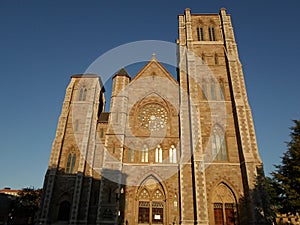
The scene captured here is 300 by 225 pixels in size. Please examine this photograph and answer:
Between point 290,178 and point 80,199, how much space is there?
1803 cm

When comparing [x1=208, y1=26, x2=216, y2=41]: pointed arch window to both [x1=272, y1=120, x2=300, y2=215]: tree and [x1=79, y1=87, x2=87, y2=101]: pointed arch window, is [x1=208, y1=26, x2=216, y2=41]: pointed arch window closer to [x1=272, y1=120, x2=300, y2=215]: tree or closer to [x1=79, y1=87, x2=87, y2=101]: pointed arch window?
[x1=272, y1=120, x2=300, y2=215]: tree

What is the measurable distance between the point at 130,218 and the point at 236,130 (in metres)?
12.8

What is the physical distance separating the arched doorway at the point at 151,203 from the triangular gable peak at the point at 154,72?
11772 mm

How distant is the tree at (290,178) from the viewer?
1687 centimetres

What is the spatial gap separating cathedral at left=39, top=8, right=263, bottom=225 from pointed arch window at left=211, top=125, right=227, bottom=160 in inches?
3.7

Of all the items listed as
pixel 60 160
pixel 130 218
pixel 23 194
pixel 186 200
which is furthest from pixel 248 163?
pixel 23 194

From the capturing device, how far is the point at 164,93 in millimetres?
26641

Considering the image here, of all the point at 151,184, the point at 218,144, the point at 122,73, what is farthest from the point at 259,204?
the point at 122,73

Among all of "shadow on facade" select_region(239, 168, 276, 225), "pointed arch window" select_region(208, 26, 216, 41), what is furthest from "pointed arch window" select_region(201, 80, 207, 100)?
"shadow on facade" select_region(239, 168, 276, 225)

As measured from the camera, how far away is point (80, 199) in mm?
22328

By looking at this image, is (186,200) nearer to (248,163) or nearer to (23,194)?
(248,163)

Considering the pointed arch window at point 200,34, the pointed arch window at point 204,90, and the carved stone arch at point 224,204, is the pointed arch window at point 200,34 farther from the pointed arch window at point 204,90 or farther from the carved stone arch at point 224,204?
the carved stone arch at point 224,204

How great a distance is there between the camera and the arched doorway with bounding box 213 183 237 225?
2011cm

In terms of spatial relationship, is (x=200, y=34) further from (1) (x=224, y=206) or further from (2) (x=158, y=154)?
(1) (x=224, y=206)
